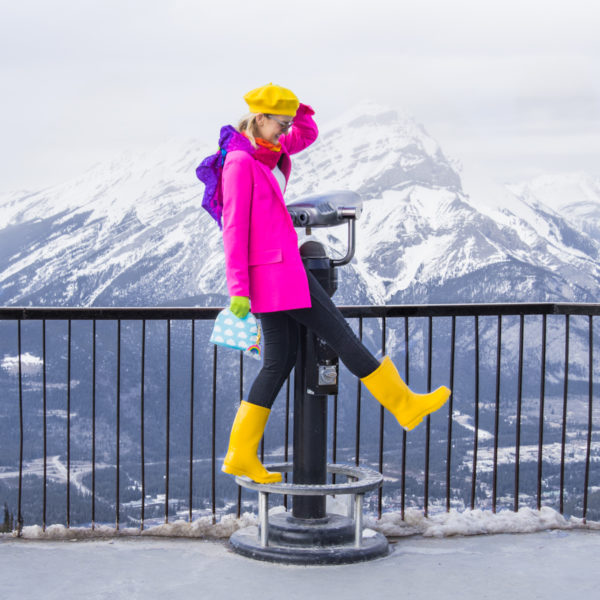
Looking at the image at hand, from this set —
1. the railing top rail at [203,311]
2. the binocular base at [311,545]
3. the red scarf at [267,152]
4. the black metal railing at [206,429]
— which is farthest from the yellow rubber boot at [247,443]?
the black metal railing at [206,429]

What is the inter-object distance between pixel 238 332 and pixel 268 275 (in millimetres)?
226

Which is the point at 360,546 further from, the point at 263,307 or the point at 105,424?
the point at 105,424

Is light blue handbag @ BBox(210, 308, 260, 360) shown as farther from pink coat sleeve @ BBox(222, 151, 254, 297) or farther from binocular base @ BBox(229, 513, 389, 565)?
binocular base @ BBox(229, 513, 389, 565)

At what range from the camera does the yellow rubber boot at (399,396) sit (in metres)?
3.13

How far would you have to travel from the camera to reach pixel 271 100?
9.81 feet

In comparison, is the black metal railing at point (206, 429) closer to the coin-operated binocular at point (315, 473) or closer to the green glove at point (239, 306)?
the coin-operated binocular at point (315, 473)

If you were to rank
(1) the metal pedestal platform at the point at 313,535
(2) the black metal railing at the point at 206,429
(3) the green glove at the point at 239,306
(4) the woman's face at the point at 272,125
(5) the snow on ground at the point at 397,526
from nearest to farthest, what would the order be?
(3) the green glove at the point at 239,306 → (4) the woman's face at the point at 272,125 → (1) the metal pedestal platform at the point at 313,535 → (5) the snow on ground at the point at 397,526 → (2) the black metal railing at the point at 206,429

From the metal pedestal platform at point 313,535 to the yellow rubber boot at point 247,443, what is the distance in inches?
1.8

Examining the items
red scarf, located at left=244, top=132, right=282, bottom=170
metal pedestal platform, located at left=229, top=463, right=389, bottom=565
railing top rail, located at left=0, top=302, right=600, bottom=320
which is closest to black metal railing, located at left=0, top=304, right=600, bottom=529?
railing top rail, located at left=0, top=302, right=600, bottom=320

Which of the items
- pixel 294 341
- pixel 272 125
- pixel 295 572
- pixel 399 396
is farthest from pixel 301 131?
pixel 295 572

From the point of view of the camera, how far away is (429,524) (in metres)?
3.73

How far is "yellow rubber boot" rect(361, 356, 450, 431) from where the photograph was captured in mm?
3135

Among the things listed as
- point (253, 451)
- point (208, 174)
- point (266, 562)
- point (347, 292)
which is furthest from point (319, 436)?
point (347, 292)

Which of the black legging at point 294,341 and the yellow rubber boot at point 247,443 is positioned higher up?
the black legging at point 294,341
